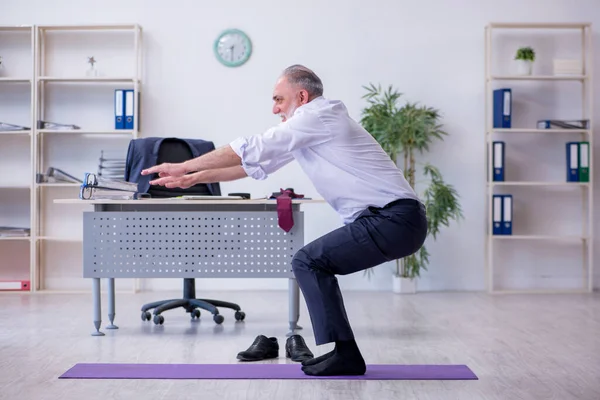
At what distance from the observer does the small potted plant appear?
6004 millimetres

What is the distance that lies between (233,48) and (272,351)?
3.36m

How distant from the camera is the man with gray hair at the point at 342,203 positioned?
118 inches

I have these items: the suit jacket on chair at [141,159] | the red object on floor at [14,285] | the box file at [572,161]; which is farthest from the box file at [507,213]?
the red object on floor at [14,285]

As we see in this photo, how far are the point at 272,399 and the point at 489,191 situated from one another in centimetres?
371

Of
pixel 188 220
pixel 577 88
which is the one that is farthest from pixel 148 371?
pixel 577 88

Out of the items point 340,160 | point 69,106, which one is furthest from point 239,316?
point 69,106

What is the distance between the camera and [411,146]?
232 inches

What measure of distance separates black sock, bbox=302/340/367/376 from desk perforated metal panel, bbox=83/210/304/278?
103cm

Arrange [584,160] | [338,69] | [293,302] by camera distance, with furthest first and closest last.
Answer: [338,69] → [584,160] → [293,302]

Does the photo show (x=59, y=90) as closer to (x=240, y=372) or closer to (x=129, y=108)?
(x=129, y=108)

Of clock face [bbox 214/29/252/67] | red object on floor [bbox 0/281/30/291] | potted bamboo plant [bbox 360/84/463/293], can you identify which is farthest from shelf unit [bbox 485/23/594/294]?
red object on floor [bbox 0/281/30/291]

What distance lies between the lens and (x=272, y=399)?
2.73 meters

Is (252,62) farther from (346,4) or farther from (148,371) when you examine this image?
(148,371)

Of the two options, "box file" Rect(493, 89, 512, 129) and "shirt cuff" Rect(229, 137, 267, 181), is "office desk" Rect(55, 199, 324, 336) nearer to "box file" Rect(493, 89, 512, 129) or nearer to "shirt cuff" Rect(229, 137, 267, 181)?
"shirt cuff" Rect(229, 137, 267, 181)
